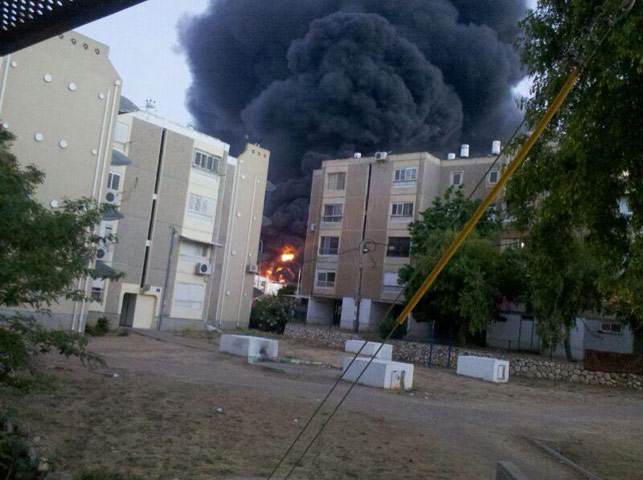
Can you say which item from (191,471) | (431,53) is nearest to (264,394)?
(191,471)

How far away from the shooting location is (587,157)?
29.2ft

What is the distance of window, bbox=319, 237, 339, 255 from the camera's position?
52.5 metres

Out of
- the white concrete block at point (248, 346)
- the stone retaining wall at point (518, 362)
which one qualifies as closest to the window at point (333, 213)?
the stone retaining wall at point (518, 362)

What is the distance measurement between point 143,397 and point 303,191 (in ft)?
223

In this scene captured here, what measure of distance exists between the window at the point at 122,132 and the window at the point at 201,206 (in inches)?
236

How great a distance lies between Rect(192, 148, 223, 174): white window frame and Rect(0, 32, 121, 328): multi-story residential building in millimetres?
11606

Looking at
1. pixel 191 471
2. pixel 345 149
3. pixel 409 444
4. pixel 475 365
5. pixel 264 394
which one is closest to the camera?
pixel 191 471

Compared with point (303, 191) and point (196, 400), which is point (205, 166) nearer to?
point (196, 400)

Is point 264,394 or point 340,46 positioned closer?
point 264,394

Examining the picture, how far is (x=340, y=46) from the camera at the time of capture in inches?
3282

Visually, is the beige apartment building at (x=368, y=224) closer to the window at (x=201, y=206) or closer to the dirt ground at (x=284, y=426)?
the window at (x=201, y=206)

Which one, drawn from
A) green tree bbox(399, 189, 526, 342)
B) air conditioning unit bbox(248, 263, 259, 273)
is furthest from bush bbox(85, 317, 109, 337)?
green tree bbox(399, 189, 526, 342)

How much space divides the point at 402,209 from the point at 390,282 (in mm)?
5562

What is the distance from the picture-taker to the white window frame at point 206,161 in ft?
135
